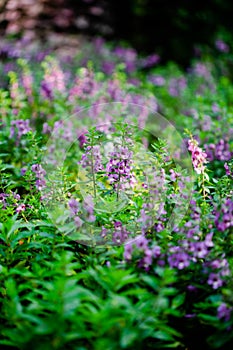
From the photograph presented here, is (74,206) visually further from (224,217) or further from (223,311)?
(223,311)

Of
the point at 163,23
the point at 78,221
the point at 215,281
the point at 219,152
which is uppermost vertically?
the point at 163,23

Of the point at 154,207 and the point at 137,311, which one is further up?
the point at 154,207

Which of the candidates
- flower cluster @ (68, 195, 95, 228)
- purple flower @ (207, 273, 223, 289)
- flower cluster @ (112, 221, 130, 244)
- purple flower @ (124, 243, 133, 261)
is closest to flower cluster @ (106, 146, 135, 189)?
flower cluster @ (68, 195, 95, 228)

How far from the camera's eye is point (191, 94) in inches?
271

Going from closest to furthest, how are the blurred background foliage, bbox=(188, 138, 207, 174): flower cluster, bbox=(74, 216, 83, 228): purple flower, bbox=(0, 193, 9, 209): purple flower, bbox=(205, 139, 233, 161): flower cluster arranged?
bbox=(74, 216, 83, 228): purple flower
bbox=(188, 138, 207, 174): flower cluster
bbox=(0, 193, 9, 209): purple flower
bbox=(205, 139, 233, 161): flower cluster
the blurred background foliage

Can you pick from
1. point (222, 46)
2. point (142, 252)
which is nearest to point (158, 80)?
point (222, 46)

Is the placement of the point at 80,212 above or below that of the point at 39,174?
below

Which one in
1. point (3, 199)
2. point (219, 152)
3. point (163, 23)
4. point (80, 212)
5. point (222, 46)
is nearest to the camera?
point (80, 212)

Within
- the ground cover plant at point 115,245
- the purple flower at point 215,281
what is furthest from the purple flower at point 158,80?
the purple flower at point 215,281

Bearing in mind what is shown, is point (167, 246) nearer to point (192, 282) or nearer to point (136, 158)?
point (192, 282)

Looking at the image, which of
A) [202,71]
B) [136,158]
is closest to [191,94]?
[202,71]

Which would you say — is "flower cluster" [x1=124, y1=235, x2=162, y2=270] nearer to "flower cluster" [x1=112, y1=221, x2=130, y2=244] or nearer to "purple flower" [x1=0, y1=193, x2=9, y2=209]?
"flower cluster" [x1=112, y1=221, x2=130, y2=244]

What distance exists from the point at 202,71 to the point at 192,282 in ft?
18.6

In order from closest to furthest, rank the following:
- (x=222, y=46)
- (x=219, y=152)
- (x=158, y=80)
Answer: (x=219, y=152)
(x=158, y=80)
(x=222, y=46)
